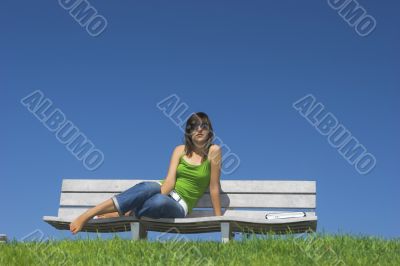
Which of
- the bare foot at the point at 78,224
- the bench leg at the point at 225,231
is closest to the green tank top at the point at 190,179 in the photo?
the bench leg at the point at 225,231

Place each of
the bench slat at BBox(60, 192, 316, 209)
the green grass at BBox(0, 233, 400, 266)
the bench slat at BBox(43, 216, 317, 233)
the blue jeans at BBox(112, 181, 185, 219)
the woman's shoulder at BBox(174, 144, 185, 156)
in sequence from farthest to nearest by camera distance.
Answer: the bench slat at BBox(60, 192, 316, 209)
the woman's shoulder at BBox(174, 144, 185, 156)
the blue jeans at BBox(112, 181, 185, 219)
the bench slat at BBox(43, 216, 317, 233)
the green grass at BBox(0, 233, 400, 266)

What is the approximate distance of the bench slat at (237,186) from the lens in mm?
7363

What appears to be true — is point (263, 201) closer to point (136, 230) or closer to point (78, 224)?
point (136, 230)

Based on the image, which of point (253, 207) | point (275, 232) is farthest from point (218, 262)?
point (253, 207)

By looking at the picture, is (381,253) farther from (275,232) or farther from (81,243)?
(81,243)

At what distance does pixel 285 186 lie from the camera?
7.40m

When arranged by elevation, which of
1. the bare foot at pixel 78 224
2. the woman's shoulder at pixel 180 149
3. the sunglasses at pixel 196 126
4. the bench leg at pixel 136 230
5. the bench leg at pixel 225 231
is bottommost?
the bare foot at pixel 78 224

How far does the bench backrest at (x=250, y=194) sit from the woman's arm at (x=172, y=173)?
75cm

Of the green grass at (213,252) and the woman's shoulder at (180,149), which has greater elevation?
the woman's shoulder at (180,149)

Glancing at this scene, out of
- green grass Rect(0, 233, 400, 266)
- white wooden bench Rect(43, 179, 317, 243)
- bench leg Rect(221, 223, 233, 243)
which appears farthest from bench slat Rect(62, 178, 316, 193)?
green grass Rect(0, 233, 400, 266)

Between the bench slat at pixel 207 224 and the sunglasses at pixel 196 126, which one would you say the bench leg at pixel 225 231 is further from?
the sunglasses at pixel 196 126

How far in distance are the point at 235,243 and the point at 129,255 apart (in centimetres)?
114

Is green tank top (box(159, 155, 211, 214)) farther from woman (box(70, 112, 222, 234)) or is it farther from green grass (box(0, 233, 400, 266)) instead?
green grass (box(0, 233, 400, 266))

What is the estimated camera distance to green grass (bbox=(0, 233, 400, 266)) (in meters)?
4.81
